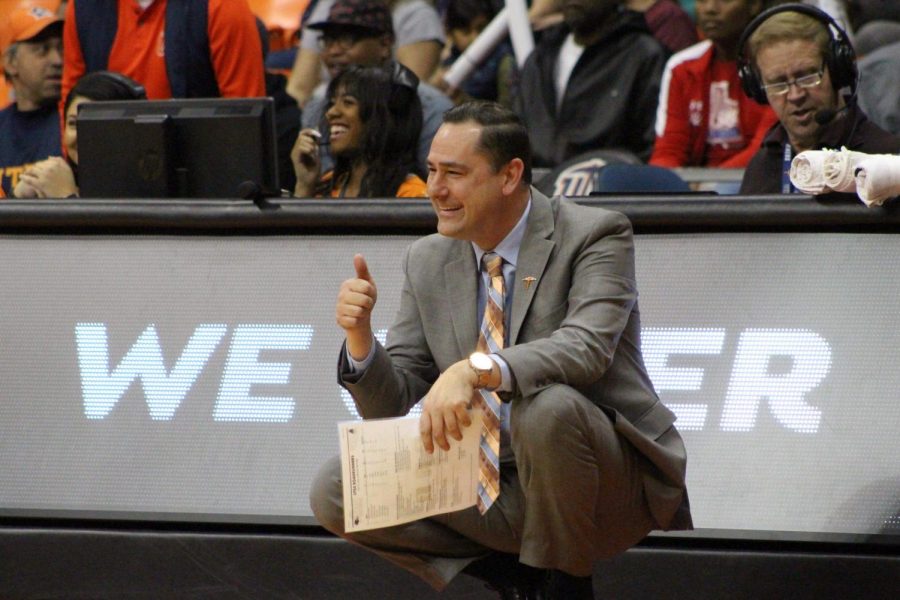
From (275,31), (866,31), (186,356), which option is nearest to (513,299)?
(186,356)

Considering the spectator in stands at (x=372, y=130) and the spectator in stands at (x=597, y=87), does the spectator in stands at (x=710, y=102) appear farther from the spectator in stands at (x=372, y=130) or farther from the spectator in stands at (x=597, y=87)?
the spectator in stands at (x=372, y=130)

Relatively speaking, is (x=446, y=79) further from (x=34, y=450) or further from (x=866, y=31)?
(x=34, y=450)

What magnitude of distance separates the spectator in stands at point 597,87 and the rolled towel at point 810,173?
7.99 ft

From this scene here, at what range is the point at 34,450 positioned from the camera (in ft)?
13.8

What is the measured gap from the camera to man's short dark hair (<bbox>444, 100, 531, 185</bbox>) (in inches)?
126

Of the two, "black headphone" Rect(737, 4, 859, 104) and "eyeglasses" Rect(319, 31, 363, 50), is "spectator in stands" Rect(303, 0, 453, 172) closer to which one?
"eyeglasses" Rect(319, 31, 363, 50)

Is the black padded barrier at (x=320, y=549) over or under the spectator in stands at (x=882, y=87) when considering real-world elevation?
under

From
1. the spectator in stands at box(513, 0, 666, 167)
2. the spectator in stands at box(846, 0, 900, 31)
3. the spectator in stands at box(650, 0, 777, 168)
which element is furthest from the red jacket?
the spectator in stands at box(846, 0, 900, 31)

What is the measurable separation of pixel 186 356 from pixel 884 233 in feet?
6.47

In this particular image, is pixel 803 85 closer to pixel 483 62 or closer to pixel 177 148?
pixel 177 148

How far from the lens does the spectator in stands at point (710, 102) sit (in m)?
5.95

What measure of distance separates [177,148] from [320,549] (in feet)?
4.86

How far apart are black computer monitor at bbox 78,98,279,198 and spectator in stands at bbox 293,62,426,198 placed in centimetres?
59

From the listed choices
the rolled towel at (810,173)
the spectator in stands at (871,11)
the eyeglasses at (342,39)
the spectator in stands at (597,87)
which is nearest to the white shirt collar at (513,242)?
the rolled towel at (810,173)
